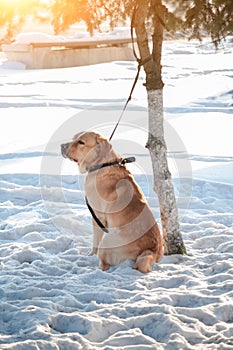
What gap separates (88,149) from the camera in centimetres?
593

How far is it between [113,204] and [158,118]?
0.93 meters

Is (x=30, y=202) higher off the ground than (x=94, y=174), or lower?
lower

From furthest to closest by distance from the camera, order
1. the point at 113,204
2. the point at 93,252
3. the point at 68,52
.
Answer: the point at 68,52
the point at 93,252
the point at 113,204

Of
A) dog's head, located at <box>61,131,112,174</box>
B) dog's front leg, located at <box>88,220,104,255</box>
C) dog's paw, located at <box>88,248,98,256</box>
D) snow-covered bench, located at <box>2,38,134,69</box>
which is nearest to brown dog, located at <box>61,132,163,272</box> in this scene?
dog's head, located at <box>61,131,112,174</box>

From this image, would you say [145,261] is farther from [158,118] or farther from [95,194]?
[158,118]

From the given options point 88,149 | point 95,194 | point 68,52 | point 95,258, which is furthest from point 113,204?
point 68,52

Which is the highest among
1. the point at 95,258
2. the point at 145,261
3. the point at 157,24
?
the point at 157,24

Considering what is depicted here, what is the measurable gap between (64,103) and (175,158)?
6977 millimetres

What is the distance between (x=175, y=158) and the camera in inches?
415

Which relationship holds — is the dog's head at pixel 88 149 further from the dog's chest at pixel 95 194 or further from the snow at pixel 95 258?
the snow at pixel 95 258

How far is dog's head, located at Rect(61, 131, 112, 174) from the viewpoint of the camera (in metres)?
5.90

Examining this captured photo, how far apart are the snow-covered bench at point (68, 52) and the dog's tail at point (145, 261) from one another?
21109mm

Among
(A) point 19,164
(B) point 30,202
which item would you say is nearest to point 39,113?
(A) point 19,164

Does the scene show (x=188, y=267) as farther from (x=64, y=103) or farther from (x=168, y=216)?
(x=64, y=103)
